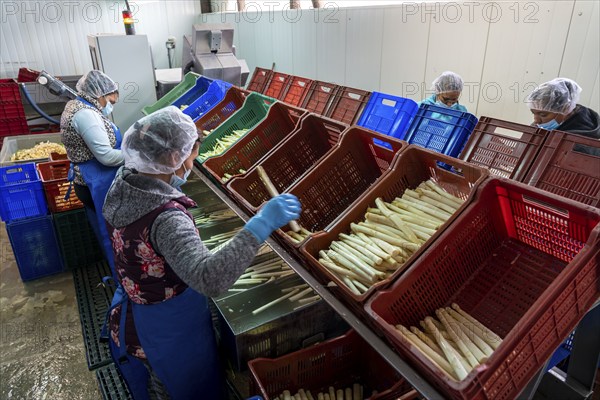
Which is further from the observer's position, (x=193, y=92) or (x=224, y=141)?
(x=193, y=92)

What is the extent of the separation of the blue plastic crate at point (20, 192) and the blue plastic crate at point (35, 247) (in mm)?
82

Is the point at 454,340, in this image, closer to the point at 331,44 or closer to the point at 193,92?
the point at 193,92

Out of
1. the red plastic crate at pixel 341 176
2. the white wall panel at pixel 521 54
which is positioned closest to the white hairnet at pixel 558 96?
the white wall panel at pixel 521 54

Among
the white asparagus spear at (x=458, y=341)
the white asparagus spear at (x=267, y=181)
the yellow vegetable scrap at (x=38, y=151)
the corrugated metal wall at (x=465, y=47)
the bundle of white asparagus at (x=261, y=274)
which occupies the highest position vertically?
the corrugated metal wall at (x=465, y=47)

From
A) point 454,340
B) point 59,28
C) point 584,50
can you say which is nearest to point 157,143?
point 454,340

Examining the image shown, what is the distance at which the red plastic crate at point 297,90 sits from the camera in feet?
11.2

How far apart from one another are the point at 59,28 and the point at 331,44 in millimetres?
5533

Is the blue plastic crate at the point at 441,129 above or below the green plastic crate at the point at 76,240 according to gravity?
above

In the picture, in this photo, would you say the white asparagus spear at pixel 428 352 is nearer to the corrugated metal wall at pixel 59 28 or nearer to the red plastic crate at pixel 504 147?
the red plastic crate at pixel 504 147

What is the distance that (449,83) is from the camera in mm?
3693

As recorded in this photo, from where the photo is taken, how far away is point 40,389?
112 inches

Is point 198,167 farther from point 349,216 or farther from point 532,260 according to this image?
point 532,260

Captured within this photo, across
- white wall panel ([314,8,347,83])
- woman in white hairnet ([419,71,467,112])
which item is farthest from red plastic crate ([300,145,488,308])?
white wall panel ([314,8,347,83])

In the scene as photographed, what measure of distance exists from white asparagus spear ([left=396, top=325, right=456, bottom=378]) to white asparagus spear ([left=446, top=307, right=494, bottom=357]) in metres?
0.18
